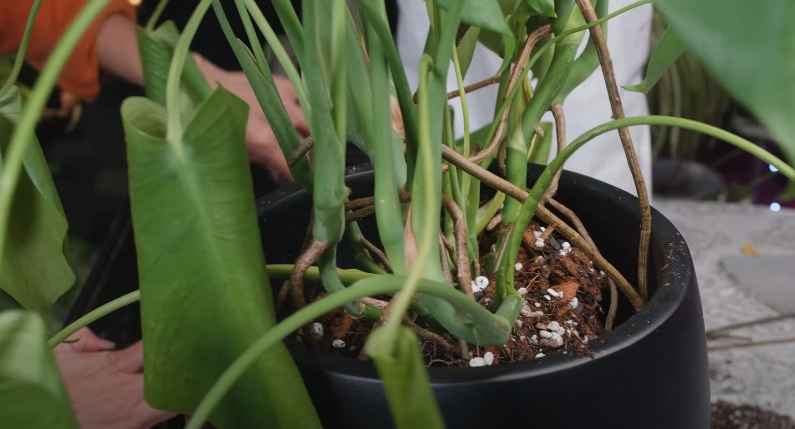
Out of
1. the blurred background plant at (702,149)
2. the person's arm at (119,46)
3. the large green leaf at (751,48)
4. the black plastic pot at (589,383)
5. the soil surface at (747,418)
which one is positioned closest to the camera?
the large green leaf at (751,48)

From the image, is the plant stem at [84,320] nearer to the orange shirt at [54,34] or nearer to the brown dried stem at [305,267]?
the brown dried stem at [305,267]

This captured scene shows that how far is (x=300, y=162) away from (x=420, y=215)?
6 centimetres

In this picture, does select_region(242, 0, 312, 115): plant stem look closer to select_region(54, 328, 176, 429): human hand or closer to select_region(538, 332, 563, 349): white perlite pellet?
select_region(538, 332, 563, 349): white perlite pellet

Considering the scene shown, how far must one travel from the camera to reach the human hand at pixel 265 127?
521 mm

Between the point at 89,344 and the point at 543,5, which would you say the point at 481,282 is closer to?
the point at 543,5

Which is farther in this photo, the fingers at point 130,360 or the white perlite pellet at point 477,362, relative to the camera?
the fingers at point 130,360

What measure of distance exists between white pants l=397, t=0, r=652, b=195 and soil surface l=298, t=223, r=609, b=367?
0.30m

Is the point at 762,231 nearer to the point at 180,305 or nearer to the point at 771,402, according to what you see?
the point at 771,402

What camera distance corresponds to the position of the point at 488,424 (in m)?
0.19

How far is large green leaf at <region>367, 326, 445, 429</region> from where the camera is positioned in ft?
0.36

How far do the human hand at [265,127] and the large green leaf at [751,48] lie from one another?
0.42 meters

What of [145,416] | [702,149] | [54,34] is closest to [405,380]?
[145,416]

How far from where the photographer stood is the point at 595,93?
2.08 ft

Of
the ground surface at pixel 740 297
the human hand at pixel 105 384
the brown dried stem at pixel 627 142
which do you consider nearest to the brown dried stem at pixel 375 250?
the brown dried stem at pixel 627 142
